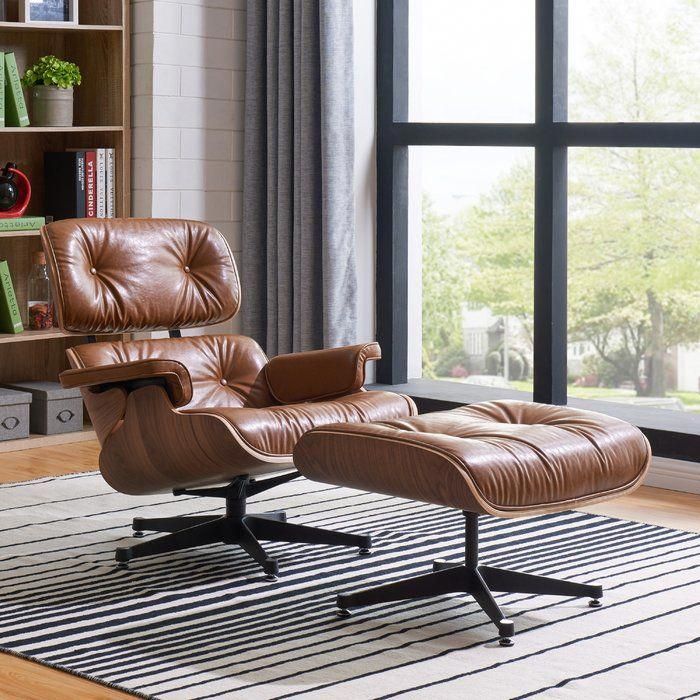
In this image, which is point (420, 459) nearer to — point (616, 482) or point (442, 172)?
point (616, 482)

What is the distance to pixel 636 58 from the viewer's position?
32.7 feet

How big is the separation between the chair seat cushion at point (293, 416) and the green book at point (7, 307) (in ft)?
6.24

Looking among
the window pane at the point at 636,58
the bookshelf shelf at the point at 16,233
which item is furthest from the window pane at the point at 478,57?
the bookshelf shelf at the point at 16,233

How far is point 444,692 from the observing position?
256 cm

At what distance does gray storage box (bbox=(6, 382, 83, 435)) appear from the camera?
5098mm

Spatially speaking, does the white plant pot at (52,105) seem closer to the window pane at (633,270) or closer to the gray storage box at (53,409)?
the gray storage box at (53,409)

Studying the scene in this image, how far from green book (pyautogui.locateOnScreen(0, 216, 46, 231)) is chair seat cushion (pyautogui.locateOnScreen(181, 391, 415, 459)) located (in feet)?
6.33

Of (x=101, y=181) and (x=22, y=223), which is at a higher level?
(x=101, y=181)

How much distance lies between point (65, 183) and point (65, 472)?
1151 millimetres

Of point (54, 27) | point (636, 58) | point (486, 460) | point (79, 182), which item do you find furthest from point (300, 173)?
point (636, 58)

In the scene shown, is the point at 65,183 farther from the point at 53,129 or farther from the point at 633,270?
the point at 633,270

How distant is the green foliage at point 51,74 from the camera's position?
16.4ft

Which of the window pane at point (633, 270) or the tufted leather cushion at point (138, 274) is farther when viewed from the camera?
the window pane at point (633, 270)

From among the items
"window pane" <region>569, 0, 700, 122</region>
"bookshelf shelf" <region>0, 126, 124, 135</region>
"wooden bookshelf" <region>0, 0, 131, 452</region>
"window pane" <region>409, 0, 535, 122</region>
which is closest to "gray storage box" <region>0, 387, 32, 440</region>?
"wooden bookshelf" <region>0, 0, 131, 452</region>
